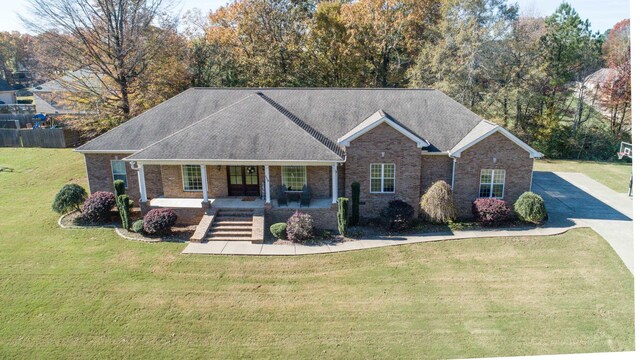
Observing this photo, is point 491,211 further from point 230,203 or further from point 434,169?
point 230,203

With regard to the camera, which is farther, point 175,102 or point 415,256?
point 175,102

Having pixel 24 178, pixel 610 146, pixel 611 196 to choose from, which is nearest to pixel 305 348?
pixel 611 196

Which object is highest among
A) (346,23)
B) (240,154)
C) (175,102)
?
(346,23)

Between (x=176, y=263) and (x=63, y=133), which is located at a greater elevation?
(x=63, y=133)

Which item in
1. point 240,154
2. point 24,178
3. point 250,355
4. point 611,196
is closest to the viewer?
point 250,355

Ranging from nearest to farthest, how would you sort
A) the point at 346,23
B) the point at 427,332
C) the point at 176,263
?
1. the point at 427,332
2. the point at 176,263
3. the point at 346,23

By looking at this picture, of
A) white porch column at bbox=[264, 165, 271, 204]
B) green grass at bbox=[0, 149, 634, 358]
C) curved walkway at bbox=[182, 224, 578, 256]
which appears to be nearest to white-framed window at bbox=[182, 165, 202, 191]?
white porch column at bbox=[264, 165, 271, 204]

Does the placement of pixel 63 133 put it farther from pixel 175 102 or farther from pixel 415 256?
pixel 415 256
